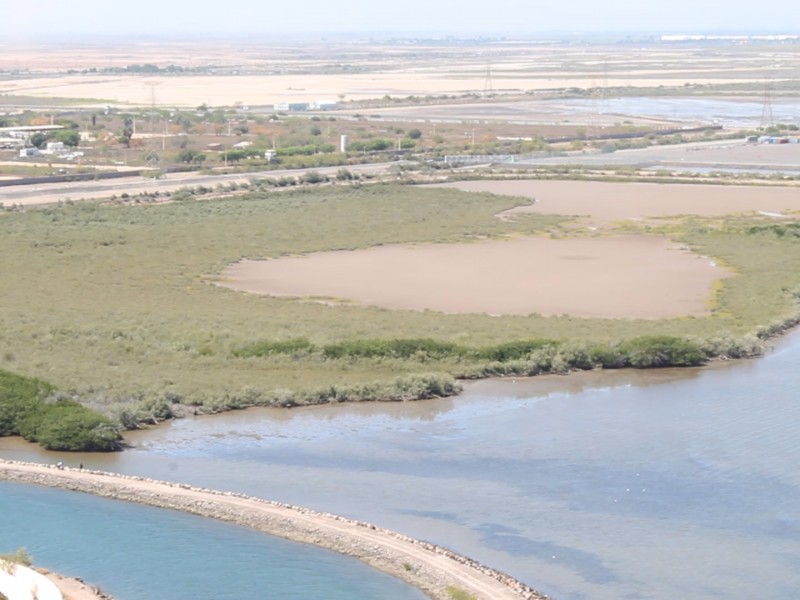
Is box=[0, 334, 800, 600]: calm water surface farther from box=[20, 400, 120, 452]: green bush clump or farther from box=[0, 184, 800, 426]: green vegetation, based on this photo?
box=[0, 184, 800, 426]: green vegetation

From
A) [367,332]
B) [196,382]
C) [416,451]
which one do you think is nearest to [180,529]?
[416,451]

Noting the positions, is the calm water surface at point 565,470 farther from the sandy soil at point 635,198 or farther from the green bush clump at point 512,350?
the sandy soil at point 635,198

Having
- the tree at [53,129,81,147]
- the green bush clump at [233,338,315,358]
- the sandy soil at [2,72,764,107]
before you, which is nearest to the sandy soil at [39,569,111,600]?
the green bush clump at [233,338,315,358]

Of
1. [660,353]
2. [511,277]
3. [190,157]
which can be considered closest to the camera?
[660,353]

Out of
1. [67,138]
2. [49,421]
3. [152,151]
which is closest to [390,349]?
[49,421]

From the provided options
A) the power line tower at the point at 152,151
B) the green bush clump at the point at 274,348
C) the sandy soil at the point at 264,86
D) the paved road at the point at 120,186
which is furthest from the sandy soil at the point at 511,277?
the sandy soil at the point at 264,86

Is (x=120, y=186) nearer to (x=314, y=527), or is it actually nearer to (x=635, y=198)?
(x=635, y=198)

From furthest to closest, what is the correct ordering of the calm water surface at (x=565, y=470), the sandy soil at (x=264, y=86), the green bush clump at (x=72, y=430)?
the sandy soil at (x=264, y=86), the green bush clump at (x=72, y=430), the calm water surface at (x=565, y=470)
